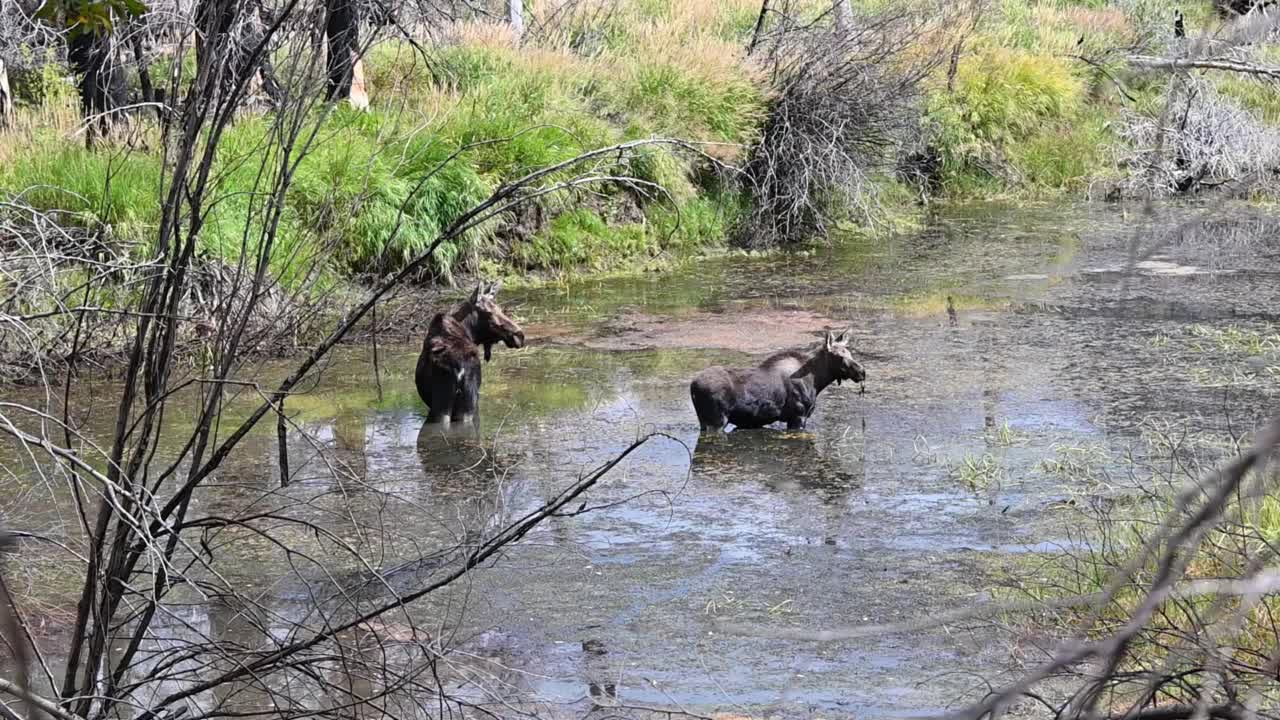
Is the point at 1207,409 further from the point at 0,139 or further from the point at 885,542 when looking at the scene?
the point at 0,139

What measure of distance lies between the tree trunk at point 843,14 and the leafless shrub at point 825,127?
31 cm

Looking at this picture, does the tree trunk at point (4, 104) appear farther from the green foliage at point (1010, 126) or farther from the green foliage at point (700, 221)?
the green foliage at point (1010, 126)

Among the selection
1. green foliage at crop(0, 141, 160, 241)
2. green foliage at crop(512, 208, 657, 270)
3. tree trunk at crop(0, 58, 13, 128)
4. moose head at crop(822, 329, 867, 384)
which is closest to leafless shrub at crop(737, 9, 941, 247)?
green foliage at crop(512, 208, 657, 270)

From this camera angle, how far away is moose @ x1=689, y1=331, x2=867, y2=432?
989 centimetres

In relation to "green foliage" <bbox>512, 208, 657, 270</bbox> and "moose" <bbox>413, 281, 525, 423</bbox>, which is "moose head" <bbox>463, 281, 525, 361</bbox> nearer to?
"moose" <bbox>413, 281, 525, 423</bbox>

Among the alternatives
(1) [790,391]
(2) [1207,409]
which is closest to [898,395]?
(1) [790,391]

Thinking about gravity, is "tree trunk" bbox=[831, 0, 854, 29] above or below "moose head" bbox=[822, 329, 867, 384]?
above

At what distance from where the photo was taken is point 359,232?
48.5 ft

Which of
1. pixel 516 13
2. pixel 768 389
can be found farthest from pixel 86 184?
pixel 516 13

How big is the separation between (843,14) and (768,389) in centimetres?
1334

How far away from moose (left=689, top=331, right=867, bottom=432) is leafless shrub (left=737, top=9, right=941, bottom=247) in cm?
738

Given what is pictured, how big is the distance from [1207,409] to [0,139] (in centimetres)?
1014

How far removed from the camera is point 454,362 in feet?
33.3

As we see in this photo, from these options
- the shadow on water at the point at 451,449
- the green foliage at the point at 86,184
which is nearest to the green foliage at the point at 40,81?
the green foliage at the point at 86,184
